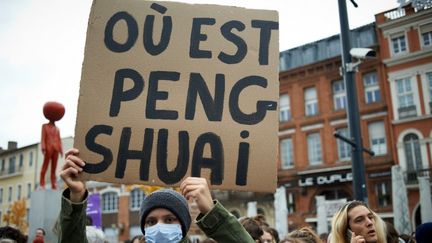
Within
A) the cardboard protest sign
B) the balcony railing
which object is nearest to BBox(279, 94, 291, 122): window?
the balcony railing

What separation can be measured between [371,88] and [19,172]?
35717mm

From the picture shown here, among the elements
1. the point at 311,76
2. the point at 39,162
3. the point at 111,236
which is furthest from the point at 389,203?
the point at 39,162

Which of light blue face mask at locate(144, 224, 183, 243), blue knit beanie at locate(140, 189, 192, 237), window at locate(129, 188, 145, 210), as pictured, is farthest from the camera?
window at locate(129, 188, 145, 210)

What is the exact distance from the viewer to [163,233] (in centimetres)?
209

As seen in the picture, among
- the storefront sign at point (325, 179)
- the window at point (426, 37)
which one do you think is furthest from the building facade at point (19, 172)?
the window at point (426, 37)

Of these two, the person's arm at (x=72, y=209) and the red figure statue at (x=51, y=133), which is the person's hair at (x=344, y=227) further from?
the red figure statue at (x=51, y=133)

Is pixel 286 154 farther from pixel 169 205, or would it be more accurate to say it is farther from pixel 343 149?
pixel 169 205

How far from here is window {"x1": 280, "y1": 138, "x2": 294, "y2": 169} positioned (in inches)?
1037

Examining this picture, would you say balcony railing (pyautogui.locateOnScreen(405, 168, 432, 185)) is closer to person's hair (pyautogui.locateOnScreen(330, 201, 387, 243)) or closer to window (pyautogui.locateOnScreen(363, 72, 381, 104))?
window (pyautogui.locateOnScreen(363, 72, 381, 104))

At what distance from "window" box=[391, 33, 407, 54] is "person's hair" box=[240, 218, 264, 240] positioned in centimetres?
2135

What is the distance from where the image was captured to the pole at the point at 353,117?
7.12m

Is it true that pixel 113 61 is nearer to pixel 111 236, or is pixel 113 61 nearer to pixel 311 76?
pixel 311 76

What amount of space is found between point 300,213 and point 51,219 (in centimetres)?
1889

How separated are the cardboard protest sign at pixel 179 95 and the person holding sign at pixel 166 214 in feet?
0.38
